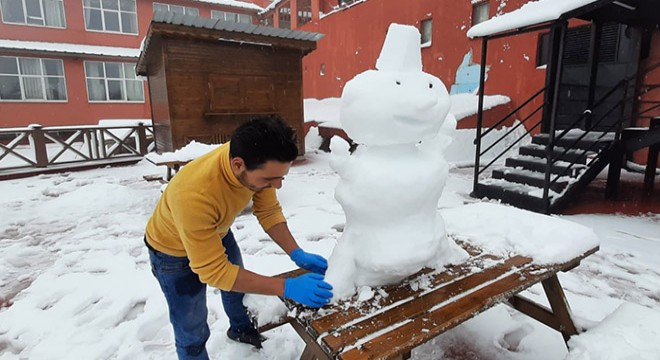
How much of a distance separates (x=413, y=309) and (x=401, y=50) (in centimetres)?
122

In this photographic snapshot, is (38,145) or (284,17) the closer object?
(38,145)

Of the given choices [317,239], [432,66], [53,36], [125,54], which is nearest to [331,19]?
[432,66]

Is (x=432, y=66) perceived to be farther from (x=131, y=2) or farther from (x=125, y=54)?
(x=131, y=2)

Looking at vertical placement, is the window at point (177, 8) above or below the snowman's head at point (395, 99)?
above

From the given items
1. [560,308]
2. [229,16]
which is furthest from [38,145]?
[229,16]

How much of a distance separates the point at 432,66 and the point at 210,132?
739 cm

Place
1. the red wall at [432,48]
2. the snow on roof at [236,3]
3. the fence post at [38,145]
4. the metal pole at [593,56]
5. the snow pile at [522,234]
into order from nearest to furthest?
the snow pile at [522,234] < the metal pole at [593,56] < the fence post at [38,145] < the red wall at [432,48] < the snow on roof at [236,3]

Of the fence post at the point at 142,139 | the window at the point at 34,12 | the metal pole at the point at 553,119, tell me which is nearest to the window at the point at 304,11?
the window at the point at 34,12

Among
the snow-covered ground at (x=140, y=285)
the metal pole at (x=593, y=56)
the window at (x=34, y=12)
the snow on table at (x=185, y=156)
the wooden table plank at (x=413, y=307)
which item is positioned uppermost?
the window at (x=34, y=12)

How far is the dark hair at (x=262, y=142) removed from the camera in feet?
4.56

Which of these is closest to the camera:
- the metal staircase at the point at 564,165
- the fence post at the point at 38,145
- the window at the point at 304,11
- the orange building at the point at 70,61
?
the metal staircase at the point at 564,165

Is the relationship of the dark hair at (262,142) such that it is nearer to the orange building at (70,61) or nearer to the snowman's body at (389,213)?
the snowman's body at (389,213)

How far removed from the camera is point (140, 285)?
3.17 m

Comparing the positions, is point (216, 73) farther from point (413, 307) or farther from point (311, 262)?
point (413, 307)
